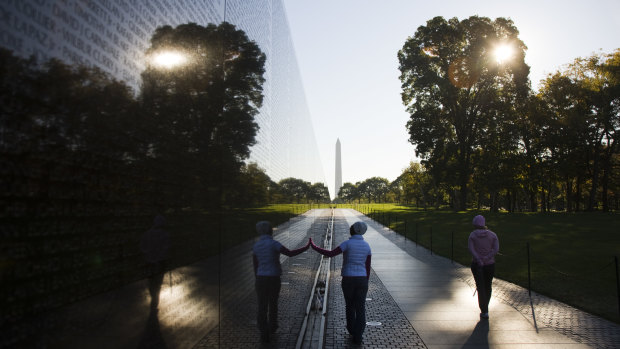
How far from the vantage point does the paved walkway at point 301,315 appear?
1783mm

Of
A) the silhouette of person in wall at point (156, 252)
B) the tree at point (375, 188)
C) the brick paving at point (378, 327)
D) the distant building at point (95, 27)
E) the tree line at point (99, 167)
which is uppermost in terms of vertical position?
the tree at point (375, 188)

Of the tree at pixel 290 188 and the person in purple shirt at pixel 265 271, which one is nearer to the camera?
the person in purple shirt at pixel 265 271

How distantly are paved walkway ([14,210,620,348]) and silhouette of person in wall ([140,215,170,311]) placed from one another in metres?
0.07

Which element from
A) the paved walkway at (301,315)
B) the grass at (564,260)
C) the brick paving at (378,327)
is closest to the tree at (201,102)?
the paved walkway at (301,315)

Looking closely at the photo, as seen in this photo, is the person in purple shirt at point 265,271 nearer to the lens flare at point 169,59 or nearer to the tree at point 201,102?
the tree at point 201,102

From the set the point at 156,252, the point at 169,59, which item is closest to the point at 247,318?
the point at 156,252

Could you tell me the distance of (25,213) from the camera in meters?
1.27

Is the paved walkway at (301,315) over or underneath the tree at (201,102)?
underneath

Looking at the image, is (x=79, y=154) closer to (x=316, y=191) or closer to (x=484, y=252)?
(x=484, y=252)

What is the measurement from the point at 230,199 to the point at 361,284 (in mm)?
3041

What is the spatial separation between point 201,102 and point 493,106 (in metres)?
39.3

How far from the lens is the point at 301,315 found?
661cm

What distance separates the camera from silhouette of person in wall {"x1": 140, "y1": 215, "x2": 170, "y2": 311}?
2076 mm

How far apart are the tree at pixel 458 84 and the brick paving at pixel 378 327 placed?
30419 millimetres
